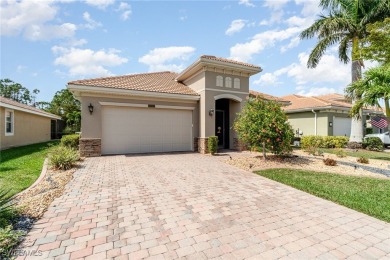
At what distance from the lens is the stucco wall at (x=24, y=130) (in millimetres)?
13344

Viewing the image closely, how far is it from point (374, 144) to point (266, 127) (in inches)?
479

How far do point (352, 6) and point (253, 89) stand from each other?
29.9ft

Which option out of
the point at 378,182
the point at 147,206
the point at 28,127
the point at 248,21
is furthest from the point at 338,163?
the point at 28,127

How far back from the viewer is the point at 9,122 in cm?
1434

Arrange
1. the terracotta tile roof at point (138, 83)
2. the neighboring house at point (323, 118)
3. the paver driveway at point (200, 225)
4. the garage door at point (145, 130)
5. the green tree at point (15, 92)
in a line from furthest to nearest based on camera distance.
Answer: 1. the green tree at point (15, 92)
2. the neighboring house at point (323, 118)
3. the garage door at point (145, 130)
4. the terracotta tile roof at point (138, 83)
5. the paver driveway at point (200, 225)

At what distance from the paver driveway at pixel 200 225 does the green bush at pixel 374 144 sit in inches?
564

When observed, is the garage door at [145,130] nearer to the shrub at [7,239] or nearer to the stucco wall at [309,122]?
the shrub at [7,239]

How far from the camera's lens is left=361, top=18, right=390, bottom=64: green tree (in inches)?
424

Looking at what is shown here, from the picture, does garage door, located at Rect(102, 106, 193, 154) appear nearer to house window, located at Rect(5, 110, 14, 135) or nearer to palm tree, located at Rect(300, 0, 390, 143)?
house window, located at Rect(5, 110, 14, 135)

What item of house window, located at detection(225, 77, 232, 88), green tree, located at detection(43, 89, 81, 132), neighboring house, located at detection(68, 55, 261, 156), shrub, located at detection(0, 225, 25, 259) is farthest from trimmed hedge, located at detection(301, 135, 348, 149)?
green tree, located at detection(43, 89, 81, 132)

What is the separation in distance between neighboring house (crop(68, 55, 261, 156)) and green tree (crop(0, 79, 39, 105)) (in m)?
58.8

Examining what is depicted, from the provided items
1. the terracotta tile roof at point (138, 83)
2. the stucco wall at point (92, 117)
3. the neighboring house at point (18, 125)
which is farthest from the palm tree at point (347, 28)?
the neighboring house at point (18, 125)

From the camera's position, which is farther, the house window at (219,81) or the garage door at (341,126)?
the garage door at (341,126)

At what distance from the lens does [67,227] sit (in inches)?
136
